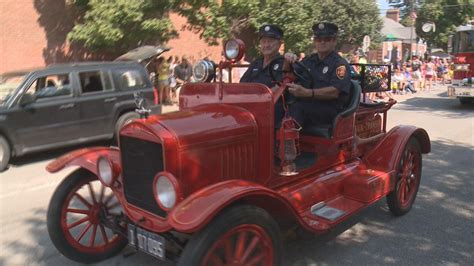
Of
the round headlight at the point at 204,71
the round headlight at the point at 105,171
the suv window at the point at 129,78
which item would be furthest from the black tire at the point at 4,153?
the round headlight at the point at 204,71

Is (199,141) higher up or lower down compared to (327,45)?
lower down

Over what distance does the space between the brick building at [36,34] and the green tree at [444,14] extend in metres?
39.5

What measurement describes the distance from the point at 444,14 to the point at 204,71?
162 feet

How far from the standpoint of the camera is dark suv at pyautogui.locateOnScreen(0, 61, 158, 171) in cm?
742

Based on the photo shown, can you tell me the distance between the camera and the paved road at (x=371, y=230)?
13.0 feet

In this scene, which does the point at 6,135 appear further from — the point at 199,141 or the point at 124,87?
the point at 199,141

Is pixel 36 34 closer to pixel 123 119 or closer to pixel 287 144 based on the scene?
pixel 123 119

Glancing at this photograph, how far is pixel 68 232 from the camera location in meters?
3.78

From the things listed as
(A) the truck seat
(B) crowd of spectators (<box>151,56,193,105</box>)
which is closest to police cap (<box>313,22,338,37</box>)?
(A) the truck seat

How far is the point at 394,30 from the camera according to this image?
50.8 meters

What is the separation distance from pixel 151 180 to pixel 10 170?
4.99m

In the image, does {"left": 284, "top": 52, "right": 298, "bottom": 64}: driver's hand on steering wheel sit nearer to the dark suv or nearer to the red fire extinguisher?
the red fire extinguisher

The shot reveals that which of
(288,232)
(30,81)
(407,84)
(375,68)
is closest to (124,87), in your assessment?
(30,81)

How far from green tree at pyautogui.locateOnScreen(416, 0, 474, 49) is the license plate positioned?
47777 millimetres
